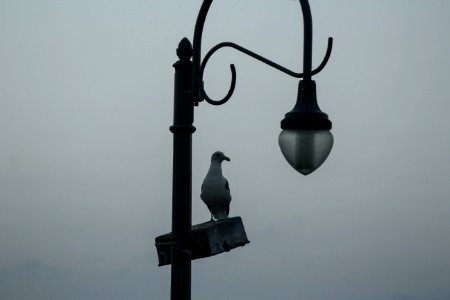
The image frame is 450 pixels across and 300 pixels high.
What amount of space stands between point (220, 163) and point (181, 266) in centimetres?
706

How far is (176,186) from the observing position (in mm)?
5297

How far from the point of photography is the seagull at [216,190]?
11.8 meters

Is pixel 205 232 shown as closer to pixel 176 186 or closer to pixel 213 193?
pixel 176 186

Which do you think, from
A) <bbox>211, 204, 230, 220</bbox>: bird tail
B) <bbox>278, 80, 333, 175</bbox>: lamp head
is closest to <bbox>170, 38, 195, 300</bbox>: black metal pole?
<bbox>278, 80, 333, 175</bbox>: lamp head

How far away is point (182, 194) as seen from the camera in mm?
5270

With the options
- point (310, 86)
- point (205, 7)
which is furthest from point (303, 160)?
point (205, 7)

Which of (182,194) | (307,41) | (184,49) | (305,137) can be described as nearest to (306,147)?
(305,137)

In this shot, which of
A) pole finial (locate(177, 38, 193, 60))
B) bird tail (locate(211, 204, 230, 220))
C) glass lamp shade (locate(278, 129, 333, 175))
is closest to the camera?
glass lamp shade (locate(278, 129, 333, 175))

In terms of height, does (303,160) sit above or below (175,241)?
above

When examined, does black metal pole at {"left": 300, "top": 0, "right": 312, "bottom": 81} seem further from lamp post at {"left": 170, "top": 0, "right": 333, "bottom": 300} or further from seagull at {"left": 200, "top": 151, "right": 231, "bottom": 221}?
seagull at {"left": 200, "top": 151, "right": 231, "bottom": 221}

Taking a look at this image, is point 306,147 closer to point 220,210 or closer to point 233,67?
point 233,67

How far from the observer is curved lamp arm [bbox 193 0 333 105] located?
5.54m

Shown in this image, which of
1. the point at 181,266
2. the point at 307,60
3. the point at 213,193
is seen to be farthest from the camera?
the point at 213,193

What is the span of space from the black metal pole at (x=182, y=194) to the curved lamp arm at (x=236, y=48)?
0.21m
